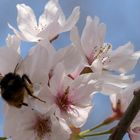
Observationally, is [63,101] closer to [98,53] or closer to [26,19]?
[98,53]

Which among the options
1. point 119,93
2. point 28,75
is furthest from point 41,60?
point 119,93

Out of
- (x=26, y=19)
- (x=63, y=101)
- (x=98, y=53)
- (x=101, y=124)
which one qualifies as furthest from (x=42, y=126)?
(x=26, y=19)

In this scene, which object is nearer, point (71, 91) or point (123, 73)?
point (71, 91)

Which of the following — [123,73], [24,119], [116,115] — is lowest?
[116,115]

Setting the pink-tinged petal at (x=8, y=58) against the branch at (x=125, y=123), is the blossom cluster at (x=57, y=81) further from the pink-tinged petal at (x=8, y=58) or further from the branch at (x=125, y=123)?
the branch at (x=125, y=123)

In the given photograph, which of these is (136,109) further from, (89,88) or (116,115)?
(116,115)

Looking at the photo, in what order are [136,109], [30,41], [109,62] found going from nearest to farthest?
1. [136,109]
2. [30,41]
3. [109,62]

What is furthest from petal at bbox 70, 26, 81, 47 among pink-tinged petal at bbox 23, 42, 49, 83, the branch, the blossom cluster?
the branch
